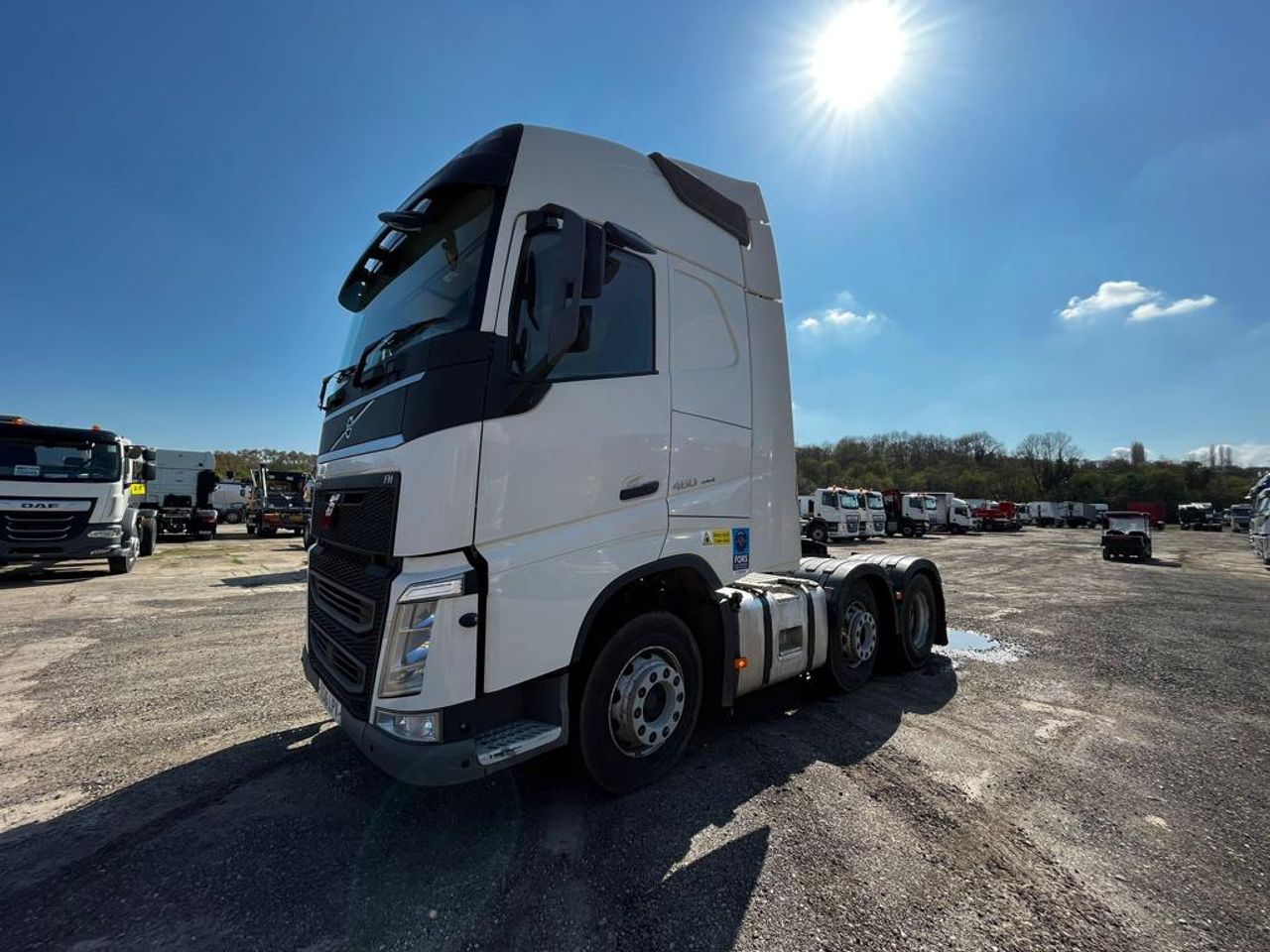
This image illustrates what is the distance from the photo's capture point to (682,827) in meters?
2.82

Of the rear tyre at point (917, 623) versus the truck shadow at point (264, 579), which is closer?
the rear tyre at point (917, 623)

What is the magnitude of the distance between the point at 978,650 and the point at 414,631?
688 centimetres

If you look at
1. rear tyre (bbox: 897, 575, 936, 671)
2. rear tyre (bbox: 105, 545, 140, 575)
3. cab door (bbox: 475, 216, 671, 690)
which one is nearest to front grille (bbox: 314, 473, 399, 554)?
cab door (bbox: 475, 216, 671, 690)

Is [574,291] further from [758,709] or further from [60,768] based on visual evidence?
[60,768]

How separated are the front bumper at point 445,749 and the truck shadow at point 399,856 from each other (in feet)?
1.65

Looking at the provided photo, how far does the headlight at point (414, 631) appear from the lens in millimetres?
2365

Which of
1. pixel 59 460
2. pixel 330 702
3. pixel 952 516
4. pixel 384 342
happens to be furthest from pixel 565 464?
pixel 952 516

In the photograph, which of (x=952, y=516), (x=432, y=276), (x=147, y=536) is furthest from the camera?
(x=952, y=516)

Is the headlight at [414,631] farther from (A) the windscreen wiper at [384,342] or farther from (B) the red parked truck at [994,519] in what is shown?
(B) the red parked truck at [994,519]

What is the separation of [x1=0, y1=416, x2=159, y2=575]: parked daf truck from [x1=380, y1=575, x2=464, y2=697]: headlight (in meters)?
11.9

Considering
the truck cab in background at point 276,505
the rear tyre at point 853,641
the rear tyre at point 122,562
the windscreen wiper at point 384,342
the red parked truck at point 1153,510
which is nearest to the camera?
the windscreen wiper at point 384,342

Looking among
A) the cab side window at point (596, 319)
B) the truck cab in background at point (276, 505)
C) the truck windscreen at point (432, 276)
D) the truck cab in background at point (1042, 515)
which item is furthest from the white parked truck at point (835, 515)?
the truck cab in background at point (1042, 515)

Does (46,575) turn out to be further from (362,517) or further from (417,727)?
(417,727)

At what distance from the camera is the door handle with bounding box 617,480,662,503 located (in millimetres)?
3010
